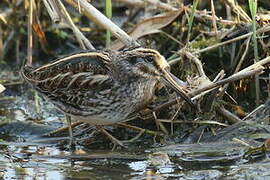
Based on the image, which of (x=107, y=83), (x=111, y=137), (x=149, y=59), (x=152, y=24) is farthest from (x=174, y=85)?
(x=152, y=24)

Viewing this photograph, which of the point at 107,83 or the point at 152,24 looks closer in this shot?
the point at 107,83

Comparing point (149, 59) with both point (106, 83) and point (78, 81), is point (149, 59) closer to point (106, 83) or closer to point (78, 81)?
point (106, 83)

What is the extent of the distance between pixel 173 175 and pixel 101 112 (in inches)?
33.2

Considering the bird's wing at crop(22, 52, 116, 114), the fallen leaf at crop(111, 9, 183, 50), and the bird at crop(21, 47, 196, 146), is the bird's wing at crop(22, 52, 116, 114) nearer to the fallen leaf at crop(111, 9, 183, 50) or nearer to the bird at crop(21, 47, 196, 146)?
the bird at crop(21, 47, 196, 146)

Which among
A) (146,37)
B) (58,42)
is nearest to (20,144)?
(146,37)

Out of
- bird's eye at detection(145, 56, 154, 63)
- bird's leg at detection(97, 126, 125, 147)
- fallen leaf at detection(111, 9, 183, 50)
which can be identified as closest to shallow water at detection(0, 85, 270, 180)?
bird's leg at detection(97, 126, 125, 147)

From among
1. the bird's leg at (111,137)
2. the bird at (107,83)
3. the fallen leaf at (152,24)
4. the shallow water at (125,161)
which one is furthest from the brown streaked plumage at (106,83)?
the fallen leaf at (152,24)

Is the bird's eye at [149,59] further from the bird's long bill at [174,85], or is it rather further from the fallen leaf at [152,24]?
the fallen leaf at [152,24]

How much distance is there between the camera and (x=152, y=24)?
6.09 m

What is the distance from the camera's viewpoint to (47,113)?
6.04 meters

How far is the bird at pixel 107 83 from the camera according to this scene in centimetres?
490

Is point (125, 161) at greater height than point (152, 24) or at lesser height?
lesser

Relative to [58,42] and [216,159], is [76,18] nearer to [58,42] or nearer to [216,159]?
[58,42]

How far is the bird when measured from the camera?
16.1ft
